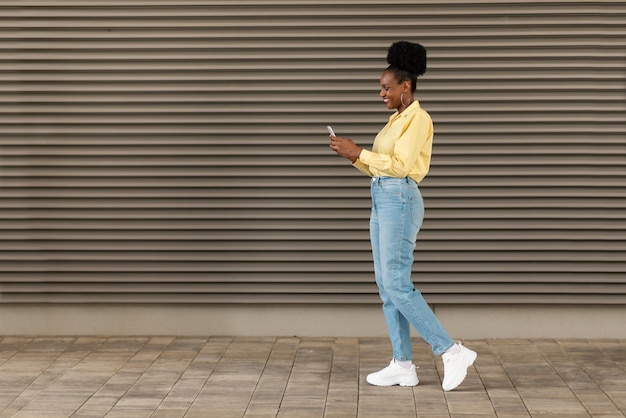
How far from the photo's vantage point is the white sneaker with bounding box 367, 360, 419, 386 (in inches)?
205

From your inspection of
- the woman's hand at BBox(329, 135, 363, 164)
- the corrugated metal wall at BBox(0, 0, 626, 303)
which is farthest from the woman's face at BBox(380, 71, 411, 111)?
the corrugated metal wall at BBox(0, 0, 626, 303)

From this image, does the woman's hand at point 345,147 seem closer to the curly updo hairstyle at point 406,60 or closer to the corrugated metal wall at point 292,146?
the curly updo hairstyle at point 406,60

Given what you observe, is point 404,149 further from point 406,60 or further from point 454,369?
point 454,369

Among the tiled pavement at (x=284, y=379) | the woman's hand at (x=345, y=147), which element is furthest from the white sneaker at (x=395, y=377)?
the woman's hand at (x=345, y=147)

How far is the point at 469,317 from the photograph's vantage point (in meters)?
6.40

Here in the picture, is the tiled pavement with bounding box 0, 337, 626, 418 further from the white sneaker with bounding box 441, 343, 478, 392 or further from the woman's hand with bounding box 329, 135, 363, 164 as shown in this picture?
the woman's hand with bounding box 329, 135, 363, 164

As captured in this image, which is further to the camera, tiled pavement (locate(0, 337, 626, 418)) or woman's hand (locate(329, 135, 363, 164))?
woman's hand (locate(329, 135, 363, 164))

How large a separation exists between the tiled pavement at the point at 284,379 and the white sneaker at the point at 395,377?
57 millimetres

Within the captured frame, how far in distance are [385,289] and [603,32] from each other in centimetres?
227

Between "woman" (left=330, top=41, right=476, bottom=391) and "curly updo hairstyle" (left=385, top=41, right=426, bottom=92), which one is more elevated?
"curly updo hairstyle" (left=385, top=41, right=426, bottom=92)

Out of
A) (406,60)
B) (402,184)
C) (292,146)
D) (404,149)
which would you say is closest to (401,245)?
(402,184)

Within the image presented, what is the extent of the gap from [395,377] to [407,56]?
1616 mm

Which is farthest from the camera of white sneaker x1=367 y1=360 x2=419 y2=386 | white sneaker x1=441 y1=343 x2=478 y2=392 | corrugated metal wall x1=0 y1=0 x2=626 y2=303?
corrugated metal wall x1=0 y1=0 x2=626 y2=303

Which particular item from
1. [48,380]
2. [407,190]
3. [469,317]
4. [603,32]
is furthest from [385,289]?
[603,32]
